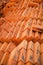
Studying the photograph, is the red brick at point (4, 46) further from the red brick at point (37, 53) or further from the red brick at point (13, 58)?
the red brick at point (37, 53)

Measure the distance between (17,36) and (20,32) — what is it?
13 centimetres

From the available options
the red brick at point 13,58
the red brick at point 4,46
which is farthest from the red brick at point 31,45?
the red brick at point 4,46

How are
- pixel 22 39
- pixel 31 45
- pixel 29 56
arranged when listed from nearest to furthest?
pixel 29 56 → pixel 31 45 → pixel 22 39

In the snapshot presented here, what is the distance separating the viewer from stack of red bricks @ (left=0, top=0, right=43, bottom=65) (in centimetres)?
124

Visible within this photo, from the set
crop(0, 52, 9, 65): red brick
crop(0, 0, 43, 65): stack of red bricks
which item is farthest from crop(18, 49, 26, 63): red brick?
crop(0, 52, 9, 65): red brick

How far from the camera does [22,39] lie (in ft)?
5.12

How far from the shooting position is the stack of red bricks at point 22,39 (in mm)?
1240

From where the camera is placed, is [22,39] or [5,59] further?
[22,39]

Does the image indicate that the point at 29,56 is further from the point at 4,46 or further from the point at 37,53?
the point at 4,46

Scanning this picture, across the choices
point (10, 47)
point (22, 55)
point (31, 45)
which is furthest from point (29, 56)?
point (10, 47)

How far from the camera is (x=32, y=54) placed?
1.28 m

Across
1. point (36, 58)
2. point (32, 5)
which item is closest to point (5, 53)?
point (36, 58)

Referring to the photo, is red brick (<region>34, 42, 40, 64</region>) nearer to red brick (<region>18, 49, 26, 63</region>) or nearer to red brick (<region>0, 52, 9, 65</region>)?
red brick (<region>18, 49, 26, 63</region>)

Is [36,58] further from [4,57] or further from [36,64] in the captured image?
[4,57]
